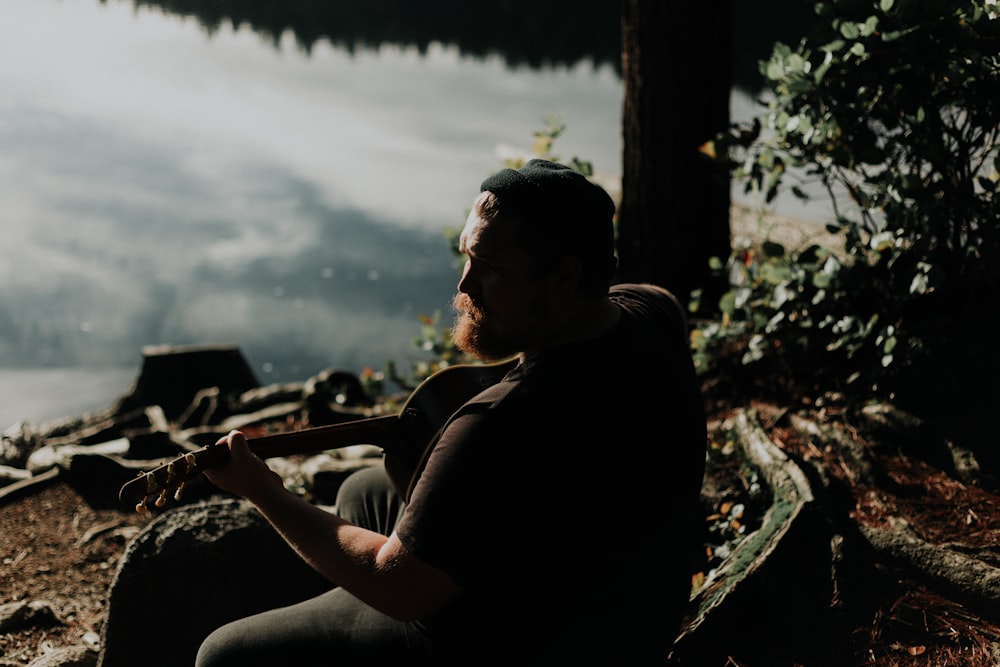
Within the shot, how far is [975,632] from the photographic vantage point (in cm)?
236

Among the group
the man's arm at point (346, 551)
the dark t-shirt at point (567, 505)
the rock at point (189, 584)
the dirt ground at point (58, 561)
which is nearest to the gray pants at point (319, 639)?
the dark t-shirt at point (567, 505)

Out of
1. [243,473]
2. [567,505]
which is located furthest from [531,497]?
[243,473]

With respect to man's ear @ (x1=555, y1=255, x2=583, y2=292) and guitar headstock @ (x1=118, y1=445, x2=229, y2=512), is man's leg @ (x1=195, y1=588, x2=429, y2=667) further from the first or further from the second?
man's ear @ (x1=555, y1=255, x2=583, y2=292)

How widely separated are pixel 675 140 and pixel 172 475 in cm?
305

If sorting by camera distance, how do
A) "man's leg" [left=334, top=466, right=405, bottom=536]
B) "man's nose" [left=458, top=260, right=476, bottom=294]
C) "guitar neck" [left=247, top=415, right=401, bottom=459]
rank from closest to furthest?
"man's nose" [left=458, top=260, right=476, bottom=294], "guitar neck" [left=247, top=415, right=401, bottom=459], "man's leg" [left=334, top=466, right=405, bottom=536]

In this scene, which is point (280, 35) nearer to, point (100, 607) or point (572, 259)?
point (100, 607)

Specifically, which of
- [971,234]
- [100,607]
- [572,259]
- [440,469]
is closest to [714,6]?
[971,234]

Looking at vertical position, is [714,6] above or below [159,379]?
above

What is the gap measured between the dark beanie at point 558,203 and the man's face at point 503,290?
5cm

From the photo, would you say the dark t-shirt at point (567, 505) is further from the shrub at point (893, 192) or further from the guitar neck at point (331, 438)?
the shrub at point (893, 192)

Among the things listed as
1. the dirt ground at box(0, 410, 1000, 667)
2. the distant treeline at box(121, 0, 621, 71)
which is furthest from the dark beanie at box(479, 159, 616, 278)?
the distant treeline at box(121, 0, 621, 71)

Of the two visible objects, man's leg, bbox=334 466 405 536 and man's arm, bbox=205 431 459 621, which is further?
man's leg, bbox=334 466 405 536

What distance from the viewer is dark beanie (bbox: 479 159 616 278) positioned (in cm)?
183

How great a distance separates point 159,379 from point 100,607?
2883mm
